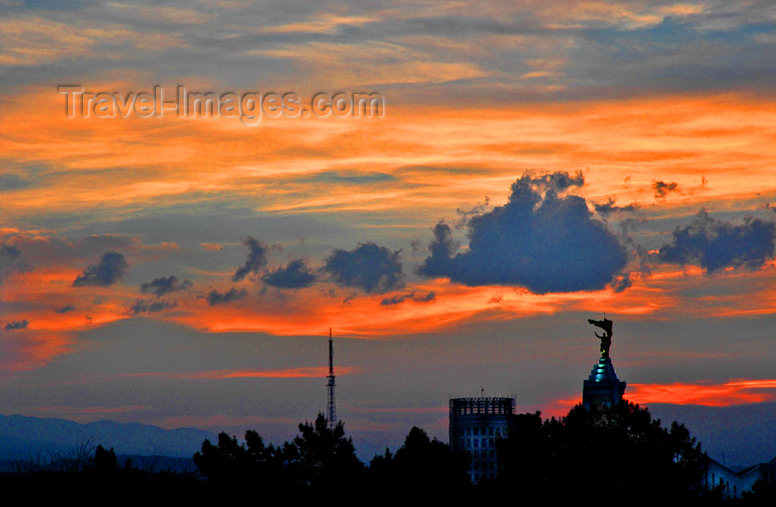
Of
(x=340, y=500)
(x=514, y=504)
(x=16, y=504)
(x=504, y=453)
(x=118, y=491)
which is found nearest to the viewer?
(x=16, y=504)

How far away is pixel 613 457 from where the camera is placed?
470 ft

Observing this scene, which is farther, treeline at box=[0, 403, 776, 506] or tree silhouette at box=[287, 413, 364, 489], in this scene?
tree silhouette at box=[287, 413, 364, 489]

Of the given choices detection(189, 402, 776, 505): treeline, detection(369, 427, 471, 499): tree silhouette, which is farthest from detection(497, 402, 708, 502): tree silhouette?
detection(369, 427, 471, 499): tree silhouette

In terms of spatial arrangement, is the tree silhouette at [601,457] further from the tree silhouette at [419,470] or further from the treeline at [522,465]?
the tree silhouette at [419,470]

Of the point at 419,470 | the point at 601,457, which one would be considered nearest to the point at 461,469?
the point at 419,470

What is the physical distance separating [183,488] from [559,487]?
149 ft

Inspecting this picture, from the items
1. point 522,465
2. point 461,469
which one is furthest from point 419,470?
point 522,465

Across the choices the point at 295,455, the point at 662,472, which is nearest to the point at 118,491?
the point at 295,455

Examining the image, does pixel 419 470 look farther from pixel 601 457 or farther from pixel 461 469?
pixel 601 457

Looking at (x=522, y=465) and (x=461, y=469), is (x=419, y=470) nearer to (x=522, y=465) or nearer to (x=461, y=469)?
A: (x=461, y=469)

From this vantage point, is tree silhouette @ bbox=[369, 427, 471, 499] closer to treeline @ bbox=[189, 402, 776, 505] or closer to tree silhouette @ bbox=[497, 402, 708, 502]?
treeline @ bbox=[189, 402, 776, 505]

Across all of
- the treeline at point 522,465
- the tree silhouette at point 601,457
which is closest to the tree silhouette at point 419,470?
the treeline at point 522,465

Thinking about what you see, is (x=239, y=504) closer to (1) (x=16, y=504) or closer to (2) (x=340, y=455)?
(2) (x=340, y=455)

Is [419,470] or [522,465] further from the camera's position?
[522,465]
